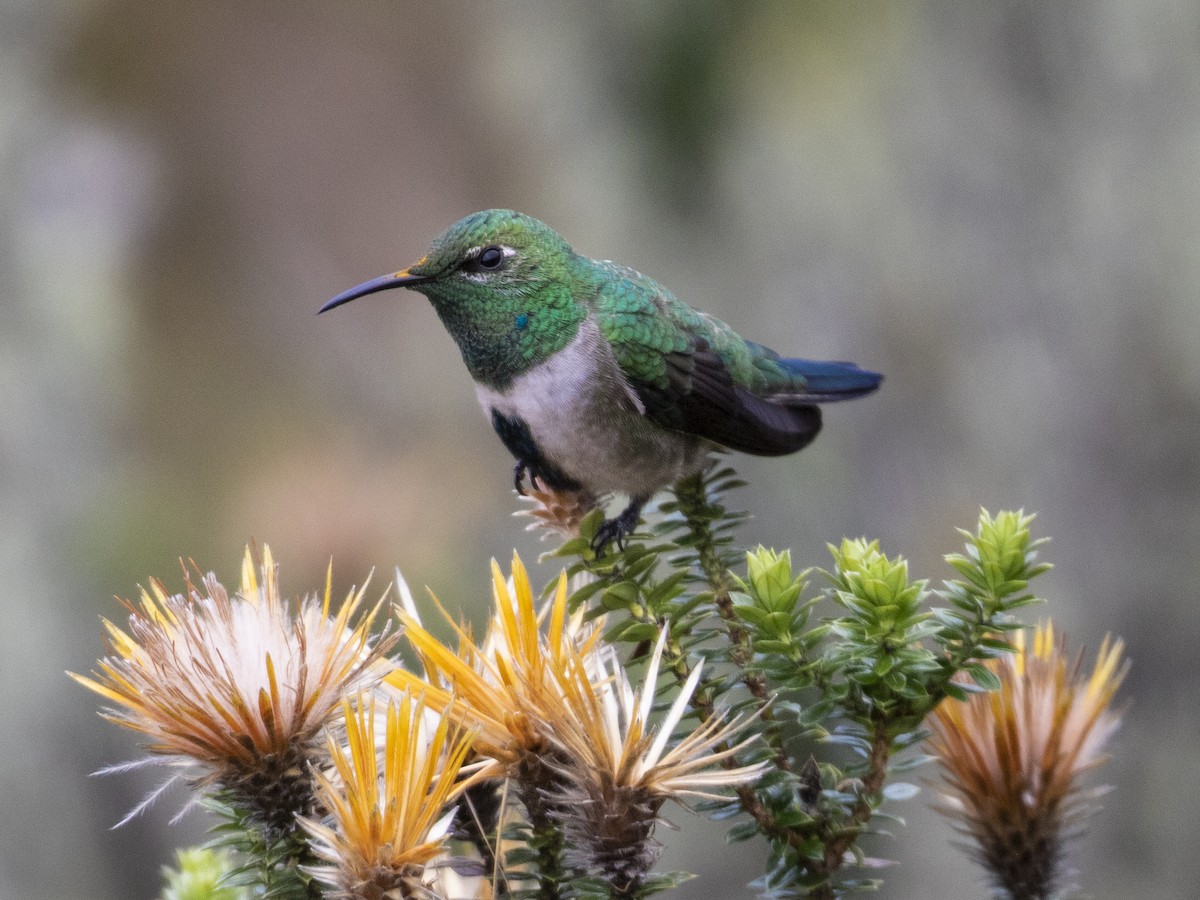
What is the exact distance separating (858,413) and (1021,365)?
1.61 feet

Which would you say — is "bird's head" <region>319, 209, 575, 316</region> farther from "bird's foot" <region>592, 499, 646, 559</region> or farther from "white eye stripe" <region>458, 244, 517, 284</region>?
"bird's foot" <region>592, 499, 646, 559</region>

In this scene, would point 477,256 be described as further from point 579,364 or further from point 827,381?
point 827,381

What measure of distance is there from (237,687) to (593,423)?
0.65 metres

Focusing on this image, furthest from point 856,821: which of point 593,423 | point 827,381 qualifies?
point 827,381

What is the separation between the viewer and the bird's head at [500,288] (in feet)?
3.86

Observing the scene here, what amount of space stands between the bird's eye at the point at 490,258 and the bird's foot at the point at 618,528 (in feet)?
1.04

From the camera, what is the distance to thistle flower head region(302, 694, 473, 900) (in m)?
0.57

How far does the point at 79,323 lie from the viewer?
367 centimetres

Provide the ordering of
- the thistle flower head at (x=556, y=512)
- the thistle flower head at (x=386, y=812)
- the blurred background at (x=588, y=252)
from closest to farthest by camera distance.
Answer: the thistle flower head at (x=386, y=812), the thistle flower head at (x=556, y=512), the blurred background at (x=588, y=252)

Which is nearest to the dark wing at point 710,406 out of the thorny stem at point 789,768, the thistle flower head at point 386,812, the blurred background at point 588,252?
the thorny stem at point 789,768

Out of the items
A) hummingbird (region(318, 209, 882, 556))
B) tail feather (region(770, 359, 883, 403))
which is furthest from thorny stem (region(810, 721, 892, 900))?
tail feather (region(770, 359, 883, 403))

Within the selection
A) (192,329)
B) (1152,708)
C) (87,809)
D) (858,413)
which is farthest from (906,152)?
(87,809)

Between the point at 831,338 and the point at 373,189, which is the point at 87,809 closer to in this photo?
the point at 373,189

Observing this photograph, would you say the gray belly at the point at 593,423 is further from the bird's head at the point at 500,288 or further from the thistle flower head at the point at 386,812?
the thistle flower head at the point at 386,812
